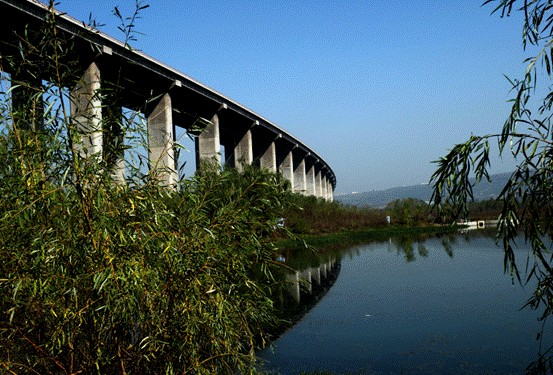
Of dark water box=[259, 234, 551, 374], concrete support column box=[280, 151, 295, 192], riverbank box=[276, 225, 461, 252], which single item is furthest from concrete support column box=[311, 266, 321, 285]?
concrete support column box=[280, 151, 295, 192]

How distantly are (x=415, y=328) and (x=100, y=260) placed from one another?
849cm

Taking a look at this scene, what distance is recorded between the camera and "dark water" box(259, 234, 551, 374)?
303 inches

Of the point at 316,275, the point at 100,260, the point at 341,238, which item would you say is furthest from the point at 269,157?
the point at 100,260

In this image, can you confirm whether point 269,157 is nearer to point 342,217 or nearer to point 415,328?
point 342,217

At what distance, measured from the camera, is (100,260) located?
294 cm

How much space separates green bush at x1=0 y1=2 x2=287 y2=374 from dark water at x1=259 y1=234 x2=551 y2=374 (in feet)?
4.61

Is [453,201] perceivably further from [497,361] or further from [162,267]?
[497,361]

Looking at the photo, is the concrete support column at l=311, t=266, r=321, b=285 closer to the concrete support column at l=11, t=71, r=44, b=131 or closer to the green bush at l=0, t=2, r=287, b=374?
the green bush at l=0, t=2, r=287, b=374

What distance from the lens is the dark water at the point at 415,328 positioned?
769cm

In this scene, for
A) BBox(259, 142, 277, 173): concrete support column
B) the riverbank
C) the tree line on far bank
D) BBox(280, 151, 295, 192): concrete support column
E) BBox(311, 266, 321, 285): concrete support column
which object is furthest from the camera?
BBox(280, 151, 295, 192): concrete support column

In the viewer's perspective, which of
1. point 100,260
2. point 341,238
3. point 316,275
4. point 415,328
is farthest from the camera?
point 341,238

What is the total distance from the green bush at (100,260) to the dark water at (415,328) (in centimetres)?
140

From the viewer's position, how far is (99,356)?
325cm

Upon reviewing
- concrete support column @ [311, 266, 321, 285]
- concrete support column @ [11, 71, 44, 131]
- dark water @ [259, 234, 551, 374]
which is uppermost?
concrete support column @ [11, 71, 44, 131]
